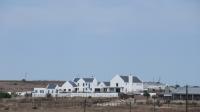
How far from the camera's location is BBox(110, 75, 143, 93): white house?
119 m

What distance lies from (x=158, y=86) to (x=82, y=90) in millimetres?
33651

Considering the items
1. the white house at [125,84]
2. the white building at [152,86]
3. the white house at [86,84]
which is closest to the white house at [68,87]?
the white house at [86,84]

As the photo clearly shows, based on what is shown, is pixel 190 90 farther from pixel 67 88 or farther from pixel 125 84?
pixel 67 88

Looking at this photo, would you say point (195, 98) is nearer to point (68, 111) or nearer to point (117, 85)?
point (117, 85)

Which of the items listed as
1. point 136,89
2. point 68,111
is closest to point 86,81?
point 136,89

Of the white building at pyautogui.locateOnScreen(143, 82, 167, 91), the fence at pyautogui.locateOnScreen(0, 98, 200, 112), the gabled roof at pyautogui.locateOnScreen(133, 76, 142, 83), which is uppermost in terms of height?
the gabled roof at pyautogui.locateOnScreen(133, 76, 142, 83)

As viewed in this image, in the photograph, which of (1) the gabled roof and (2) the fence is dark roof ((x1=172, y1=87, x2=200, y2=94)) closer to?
(1) the gabled roof

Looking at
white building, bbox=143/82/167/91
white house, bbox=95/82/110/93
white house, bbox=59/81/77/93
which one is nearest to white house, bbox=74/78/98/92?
white house, bbox=95/82/110/93

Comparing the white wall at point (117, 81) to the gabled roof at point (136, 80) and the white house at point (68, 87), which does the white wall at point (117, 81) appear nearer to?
the gabled roof at point (136, 80)

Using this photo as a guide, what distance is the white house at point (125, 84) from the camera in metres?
119

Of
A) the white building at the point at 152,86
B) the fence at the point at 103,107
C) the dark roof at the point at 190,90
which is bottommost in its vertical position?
the fence at the point at 103,107

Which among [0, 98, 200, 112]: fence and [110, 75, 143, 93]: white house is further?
[110, 75, 143, 93]: white house

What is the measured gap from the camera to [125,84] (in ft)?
393

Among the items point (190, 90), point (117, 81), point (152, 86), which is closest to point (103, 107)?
point (190, 90)
